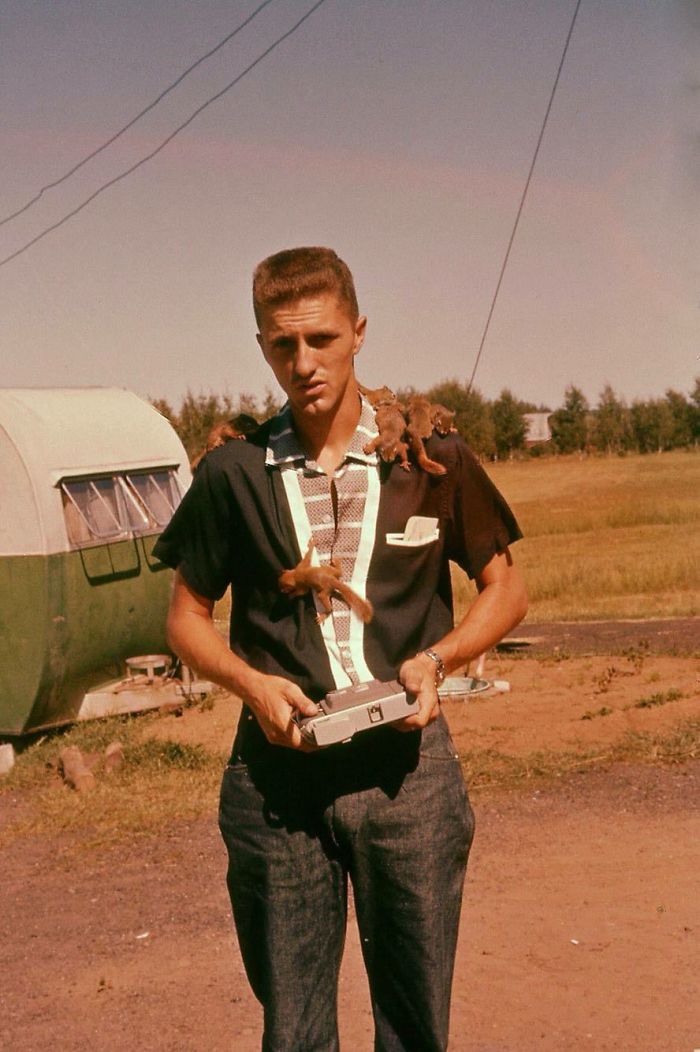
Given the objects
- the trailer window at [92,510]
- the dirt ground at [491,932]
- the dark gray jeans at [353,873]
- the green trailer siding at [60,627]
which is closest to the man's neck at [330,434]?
the dark gray jeans at [353,873]

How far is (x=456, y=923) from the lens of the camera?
2.61m

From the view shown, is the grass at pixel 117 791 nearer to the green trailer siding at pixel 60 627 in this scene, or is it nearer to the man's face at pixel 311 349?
the green trailer siding at pixel 60 627

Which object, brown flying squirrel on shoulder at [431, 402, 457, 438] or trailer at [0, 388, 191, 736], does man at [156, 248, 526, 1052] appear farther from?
trailer at [0, 388, 191, 736]

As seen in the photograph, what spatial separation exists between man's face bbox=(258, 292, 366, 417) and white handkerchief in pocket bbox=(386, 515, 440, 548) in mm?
294

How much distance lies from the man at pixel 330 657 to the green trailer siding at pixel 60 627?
6885 millimetres

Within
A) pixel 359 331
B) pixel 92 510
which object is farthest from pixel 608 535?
pixel 359 331

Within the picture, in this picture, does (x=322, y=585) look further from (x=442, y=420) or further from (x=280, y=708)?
(x=442, y=420)

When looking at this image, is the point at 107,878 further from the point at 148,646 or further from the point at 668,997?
the point at 148,646

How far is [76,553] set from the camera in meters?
9.59

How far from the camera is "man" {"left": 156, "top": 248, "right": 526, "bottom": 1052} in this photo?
252 cm

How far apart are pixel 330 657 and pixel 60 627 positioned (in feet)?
23.7

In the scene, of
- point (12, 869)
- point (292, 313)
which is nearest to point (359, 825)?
point (292, 313)

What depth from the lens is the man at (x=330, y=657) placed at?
252 centimetres

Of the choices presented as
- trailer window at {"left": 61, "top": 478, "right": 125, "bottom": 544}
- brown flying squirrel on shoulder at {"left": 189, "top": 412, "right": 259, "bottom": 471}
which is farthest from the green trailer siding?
brown flying squirrel on shoulder at {"left": 189, "top": 412, "right": 259, "bottom": 471}
